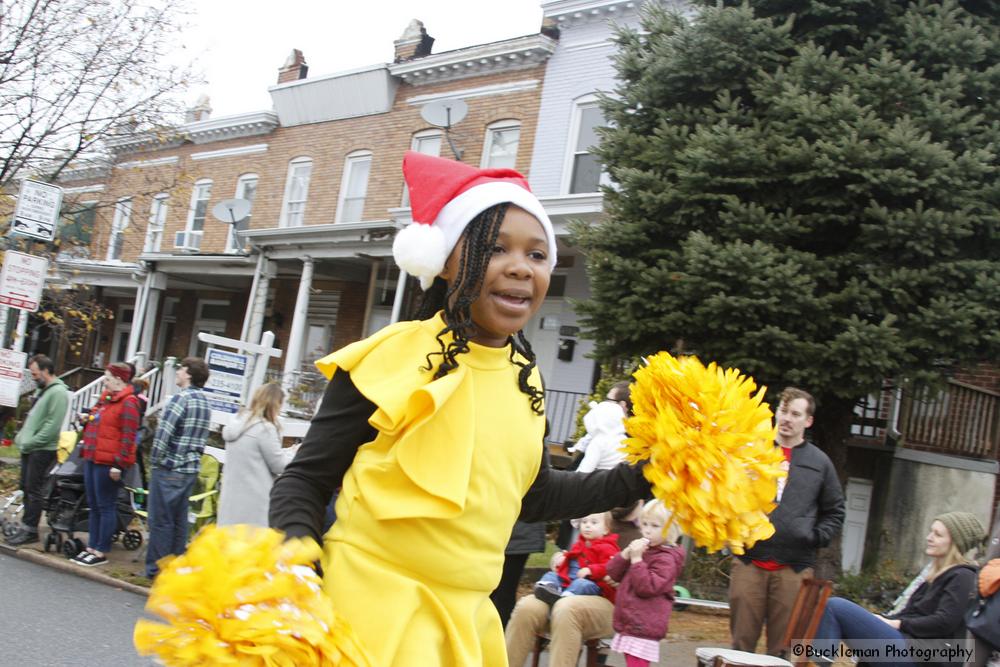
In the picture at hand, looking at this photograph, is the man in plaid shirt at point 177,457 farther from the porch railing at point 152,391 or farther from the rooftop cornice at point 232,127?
the rooftop cornice at point 232,127

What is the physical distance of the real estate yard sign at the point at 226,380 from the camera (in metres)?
10.8

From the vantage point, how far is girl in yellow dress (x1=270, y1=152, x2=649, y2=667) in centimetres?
178

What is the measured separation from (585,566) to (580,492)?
3620 millimetres

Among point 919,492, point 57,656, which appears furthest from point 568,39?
point 57,656

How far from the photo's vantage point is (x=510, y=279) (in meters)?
1.99

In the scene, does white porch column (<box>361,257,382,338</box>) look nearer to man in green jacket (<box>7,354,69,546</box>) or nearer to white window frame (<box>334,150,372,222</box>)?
white window frame (<box>334,150,372,222</box>)

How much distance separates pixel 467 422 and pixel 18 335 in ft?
35.1

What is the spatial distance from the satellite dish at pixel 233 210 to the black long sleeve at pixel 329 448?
1998 cm

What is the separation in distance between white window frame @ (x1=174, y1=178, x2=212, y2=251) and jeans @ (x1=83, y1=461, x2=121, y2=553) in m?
16.4

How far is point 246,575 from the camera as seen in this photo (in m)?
1.48

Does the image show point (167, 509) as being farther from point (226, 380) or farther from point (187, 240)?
point (187, 240)

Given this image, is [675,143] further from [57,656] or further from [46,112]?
[46,112]

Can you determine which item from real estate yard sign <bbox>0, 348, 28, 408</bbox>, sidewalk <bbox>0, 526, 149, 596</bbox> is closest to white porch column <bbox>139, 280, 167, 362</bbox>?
real estate yard sign <bbox>0, 348, 28, 408</bbox>

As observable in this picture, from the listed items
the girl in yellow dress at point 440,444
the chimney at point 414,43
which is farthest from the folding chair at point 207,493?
the chimney at point 414,43
